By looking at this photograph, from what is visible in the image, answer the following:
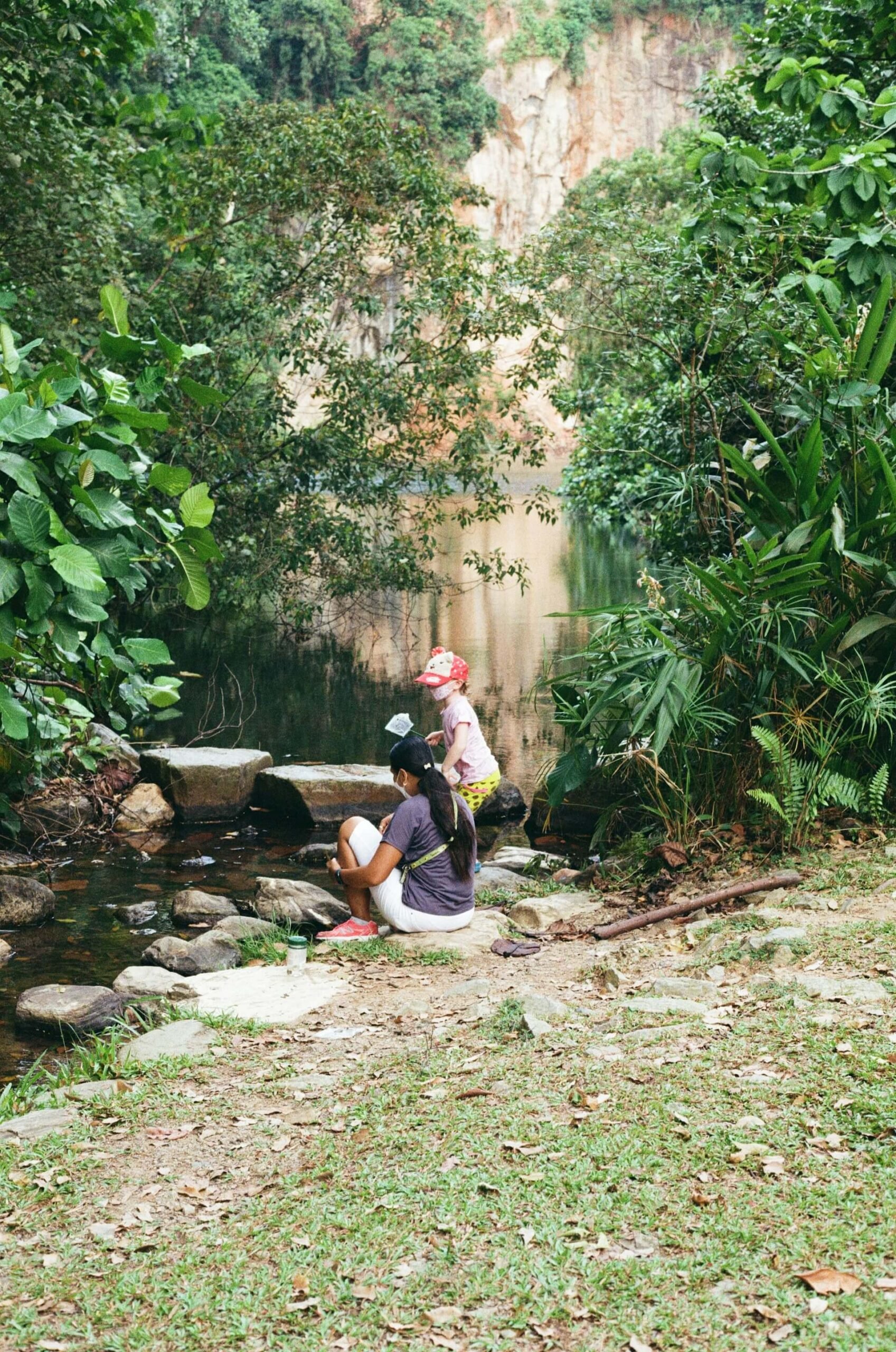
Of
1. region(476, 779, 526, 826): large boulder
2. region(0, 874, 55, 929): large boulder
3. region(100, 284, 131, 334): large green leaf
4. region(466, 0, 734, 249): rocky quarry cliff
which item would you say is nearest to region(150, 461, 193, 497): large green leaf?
→ region(100, 284, 131, 334): large green leaf

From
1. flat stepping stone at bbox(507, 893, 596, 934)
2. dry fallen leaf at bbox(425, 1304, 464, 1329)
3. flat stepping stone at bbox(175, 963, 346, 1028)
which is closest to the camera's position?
dry fallen leaf at bbox(425, 1304, 464, 1329)

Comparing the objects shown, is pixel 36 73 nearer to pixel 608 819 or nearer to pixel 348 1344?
pixel 608 819

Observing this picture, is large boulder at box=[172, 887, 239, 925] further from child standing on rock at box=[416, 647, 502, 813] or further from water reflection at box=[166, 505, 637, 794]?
water reflection at box=[166, 505, 637, 794]

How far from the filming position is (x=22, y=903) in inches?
281

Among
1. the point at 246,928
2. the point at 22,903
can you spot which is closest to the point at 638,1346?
the point at 246,928

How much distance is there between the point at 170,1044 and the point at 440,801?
1752 millimetres

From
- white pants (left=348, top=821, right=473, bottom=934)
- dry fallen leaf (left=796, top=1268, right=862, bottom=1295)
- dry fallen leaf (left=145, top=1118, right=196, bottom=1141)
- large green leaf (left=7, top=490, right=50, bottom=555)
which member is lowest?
dry fallen leaf (left=145, top=1118, right=196, bottom=1141)

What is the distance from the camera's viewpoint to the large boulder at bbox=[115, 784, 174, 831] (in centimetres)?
941

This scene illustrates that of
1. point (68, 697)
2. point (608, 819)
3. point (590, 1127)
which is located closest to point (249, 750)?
point (68, 697)

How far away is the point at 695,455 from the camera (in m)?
8.68

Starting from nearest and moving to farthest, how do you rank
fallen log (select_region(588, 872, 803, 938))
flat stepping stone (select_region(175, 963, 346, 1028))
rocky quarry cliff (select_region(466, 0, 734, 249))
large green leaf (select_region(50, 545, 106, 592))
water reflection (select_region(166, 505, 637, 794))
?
large green leaf (select_region(50, 545, 106, 592)) < flat stepping stone (select_region(175, 963, 346, 1028)) < fallen log (select_region(588, 872, 803, 938)) < water reflection (select_region(166, 505, 637, 794)) < rocky quarry cliff (select_region(466, 0, 734, 249))

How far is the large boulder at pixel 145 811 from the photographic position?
9406 millimetres

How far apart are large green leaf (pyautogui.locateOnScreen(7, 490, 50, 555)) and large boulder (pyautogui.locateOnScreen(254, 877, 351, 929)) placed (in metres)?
2.78

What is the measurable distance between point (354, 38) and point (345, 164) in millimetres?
34011
